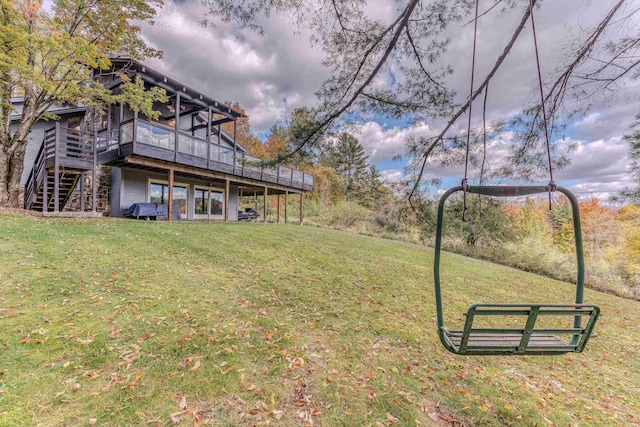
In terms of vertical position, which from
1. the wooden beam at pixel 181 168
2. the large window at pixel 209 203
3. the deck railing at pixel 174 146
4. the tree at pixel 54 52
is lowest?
the large window at pixel 209 203

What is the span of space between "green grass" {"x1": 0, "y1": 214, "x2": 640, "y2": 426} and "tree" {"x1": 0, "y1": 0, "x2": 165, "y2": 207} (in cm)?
450

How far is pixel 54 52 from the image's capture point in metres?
7.09

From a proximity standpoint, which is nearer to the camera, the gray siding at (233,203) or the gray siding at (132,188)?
the gray siding at (132,188)

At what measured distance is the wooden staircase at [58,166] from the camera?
823 cm

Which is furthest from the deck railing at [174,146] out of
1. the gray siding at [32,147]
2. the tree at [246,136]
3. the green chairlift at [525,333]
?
the tree at [246,136]

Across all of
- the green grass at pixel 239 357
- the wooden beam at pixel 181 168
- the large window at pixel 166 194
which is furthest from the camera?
the large window at pixel 166 194

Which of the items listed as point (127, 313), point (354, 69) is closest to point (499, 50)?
point (354, 69)

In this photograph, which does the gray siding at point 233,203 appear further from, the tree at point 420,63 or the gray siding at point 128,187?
the tree at point 420,63

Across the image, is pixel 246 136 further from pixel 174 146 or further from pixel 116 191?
pixel 116 191

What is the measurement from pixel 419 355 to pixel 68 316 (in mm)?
4247

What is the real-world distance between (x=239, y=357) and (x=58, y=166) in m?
9.57

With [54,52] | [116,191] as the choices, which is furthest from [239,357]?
[116,191]

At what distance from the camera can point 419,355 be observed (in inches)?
132

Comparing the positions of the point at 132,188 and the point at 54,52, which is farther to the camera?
the point at 132,188
